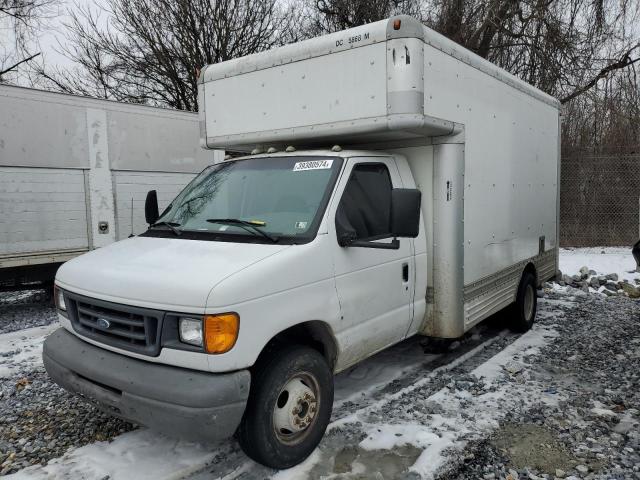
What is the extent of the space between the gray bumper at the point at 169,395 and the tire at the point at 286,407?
209mm

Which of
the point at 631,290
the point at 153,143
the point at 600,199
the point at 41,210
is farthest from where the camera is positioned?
the point at 600,199

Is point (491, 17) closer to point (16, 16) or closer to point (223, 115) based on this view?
point (223, 115)

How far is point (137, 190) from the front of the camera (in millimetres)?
8602

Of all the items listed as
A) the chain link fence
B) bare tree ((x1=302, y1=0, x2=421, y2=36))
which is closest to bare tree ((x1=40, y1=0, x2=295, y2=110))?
bare tree ((x1=302, y1=0, x2=421, y2=36))

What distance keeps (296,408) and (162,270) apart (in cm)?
123

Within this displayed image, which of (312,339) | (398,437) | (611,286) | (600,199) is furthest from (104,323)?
(600,199)

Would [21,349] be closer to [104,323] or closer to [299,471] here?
[104,323]

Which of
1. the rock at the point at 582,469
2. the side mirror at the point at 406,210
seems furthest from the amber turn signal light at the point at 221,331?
the rock at the point at 582,469

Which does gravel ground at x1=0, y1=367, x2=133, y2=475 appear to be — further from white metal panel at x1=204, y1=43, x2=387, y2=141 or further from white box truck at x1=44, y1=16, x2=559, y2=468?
white metal panel at x1=204, y1=43, x2=387, y2=141

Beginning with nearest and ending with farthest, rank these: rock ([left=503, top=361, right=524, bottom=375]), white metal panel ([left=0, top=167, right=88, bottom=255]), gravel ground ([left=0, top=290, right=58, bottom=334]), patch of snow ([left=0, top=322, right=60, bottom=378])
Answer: rock ([left=503, top=361, right=524, bottom=375])
patch of snow ([left=0, top=322, right=60, bottom=378])
white metal panel ([left=0, top=167, right=88, bottom=255])
gravel ground ([left=0, top=290, right=58, bottom=334])

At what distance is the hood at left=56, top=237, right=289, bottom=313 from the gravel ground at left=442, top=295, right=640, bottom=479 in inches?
74.9

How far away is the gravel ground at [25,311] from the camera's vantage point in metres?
7.36

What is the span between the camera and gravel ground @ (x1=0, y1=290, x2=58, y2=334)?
736 cm

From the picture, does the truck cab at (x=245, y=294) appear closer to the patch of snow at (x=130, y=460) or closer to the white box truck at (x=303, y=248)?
the white box truck at (x=303, y=248)
